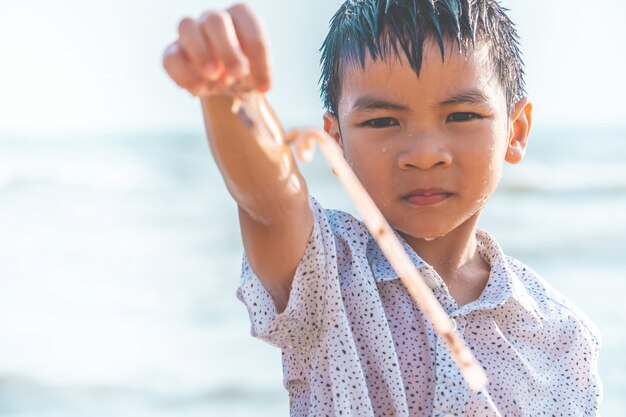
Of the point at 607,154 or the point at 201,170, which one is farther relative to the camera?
the point at 607,154

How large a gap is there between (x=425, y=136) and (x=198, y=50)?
0.73 meters

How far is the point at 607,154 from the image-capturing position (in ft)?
35.5

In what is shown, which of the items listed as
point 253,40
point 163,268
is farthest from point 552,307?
point 163,268

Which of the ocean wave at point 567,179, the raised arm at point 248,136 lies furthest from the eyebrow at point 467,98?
the ocean wave at point 567,179

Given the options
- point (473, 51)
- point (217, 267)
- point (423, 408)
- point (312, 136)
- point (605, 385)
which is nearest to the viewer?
point (312, 136)

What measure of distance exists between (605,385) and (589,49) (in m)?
9.38

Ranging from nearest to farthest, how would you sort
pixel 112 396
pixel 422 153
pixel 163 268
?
1. pixel 422 153
2. pixel 112 396
3. pixel 163 268

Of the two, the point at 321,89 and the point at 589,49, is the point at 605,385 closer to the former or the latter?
the point at 321,89

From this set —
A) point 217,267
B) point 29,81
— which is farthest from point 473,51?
point 29,81

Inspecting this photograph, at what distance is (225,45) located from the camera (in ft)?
4.36

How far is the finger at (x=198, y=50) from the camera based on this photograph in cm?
134

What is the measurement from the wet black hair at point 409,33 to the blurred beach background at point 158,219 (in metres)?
2.75

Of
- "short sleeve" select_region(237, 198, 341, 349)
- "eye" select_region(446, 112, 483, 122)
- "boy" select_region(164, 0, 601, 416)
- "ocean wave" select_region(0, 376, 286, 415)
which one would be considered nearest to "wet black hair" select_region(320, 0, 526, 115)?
"boy" select_region(164, 0, 601, 416)

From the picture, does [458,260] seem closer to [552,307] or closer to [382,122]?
[552,307]
